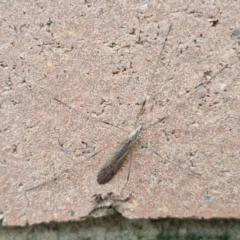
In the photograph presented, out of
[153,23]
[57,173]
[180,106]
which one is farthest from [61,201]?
[153,23]

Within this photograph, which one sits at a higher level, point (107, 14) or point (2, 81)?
point (107, 14)

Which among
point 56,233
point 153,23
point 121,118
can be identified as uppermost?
point 153,23

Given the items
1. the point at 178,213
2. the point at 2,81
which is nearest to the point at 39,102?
the point at 2,81

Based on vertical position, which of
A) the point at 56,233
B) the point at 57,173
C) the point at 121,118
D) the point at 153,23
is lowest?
the point at 56,233

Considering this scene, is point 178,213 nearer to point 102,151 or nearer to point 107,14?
Result: point 102,151

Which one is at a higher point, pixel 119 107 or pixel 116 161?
pixel 119 107

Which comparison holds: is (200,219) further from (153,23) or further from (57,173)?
(153,23)
